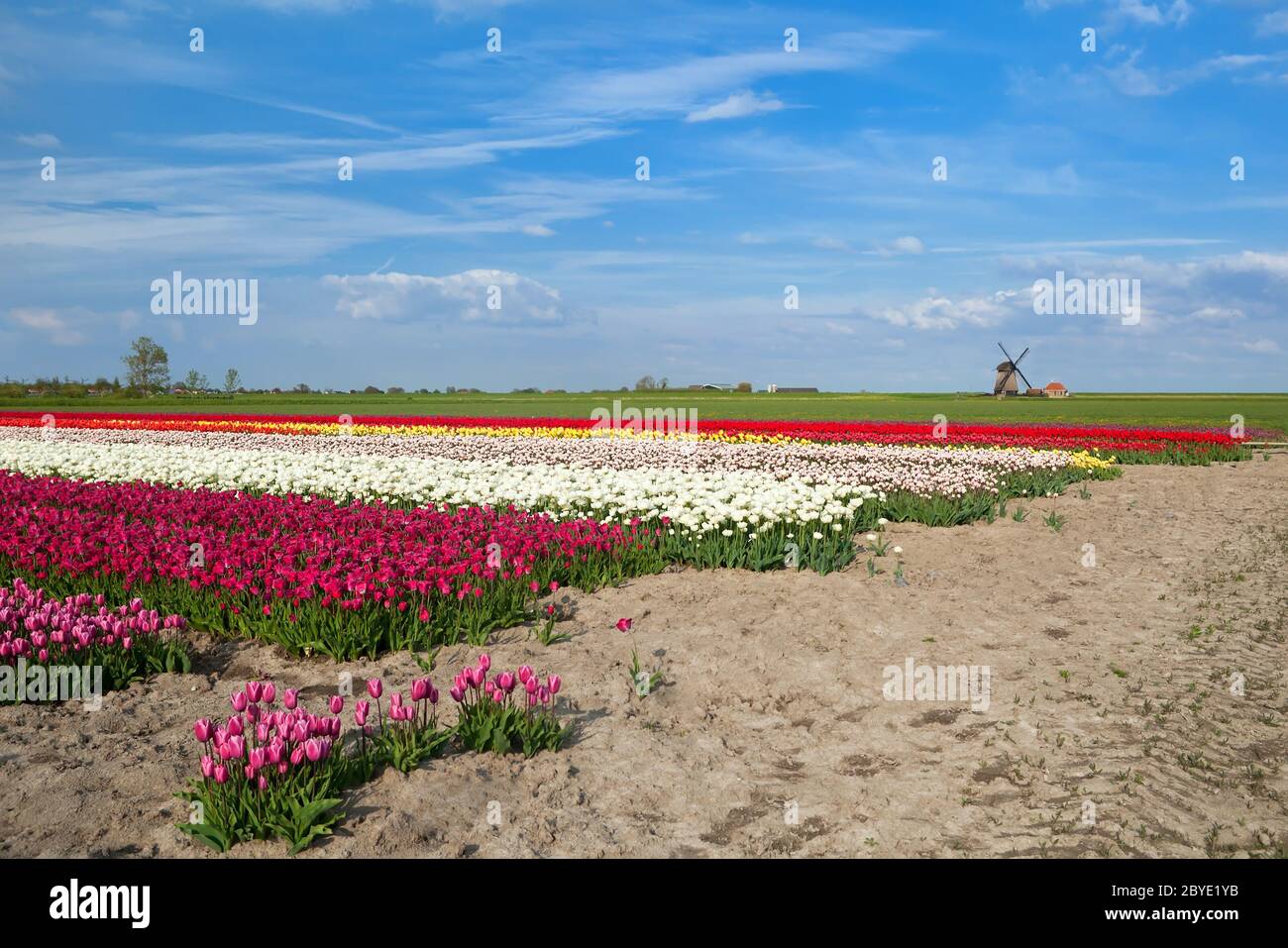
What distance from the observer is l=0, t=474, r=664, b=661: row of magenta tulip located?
7398 mm

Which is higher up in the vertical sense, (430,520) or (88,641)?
(430,520)

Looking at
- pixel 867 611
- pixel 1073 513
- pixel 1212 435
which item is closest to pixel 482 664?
pixel 867 611

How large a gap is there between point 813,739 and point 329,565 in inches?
199

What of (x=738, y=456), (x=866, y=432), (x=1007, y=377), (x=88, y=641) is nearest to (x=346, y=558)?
(x=88, y=641)

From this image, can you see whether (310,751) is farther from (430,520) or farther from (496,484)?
(496,484)

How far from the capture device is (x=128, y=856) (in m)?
4.41

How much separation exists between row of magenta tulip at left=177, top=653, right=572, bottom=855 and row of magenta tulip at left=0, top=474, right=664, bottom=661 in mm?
1762

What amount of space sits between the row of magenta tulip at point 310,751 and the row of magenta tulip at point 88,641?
1915mm

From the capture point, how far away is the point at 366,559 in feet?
26.3

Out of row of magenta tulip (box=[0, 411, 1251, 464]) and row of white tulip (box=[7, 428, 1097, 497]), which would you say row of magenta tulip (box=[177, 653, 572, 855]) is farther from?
row of magenta tulip (box=[0, 411, 1251, 464])

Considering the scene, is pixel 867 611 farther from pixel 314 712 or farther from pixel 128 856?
pixel 128 856

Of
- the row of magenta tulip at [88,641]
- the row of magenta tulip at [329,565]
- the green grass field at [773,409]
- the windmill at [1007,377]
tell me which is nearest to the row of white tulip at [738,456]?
the row of magenta tulip at [329,565]
